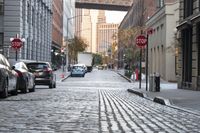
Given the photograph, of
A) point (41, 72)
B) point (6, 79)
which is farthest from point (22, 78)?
point (41, 72)

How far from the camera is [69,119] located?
1225 centimetres

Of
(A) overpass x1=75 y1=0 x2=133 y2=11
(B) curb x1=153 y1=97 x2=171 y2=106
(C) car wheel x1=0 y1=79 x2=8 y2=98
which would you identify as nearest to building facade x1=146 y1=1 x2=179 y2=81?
(B) curb x1=153 y1=97 x2=171 y2=106

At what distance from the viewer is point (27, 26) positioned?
57.4 meters

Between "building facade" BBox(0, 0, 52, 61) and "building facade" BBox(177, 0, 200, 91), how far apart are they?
1602cm

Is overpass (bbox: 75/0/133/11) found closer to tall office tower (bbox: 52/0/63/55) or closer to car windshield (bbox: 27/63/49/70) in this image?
tall office tower (bbox: 52/0/63/55)

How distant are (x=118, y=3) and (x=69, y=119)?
12790 cm

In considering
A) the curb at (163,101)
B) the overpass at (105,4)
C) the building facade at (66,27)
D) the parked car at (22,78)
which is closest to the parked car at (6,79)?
the parked car at (22,78)

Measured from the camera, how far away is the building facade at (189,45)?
1182 inches

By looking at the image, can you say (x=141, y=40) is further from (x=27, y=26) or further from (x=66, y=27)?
(x=66, y=27)

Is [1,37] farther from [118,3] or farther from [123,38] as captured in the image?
[118,3]

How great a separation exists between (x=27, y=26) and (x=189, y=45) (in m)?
28.1

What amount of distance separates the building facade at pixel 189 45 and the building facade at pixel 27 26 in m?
16.0

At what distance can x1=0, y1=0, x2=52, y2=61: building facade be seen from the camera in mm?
50531

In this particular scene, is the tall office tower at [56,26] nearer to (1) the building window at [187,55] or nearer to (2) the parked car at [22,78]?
(1) the building window at [187,55]
